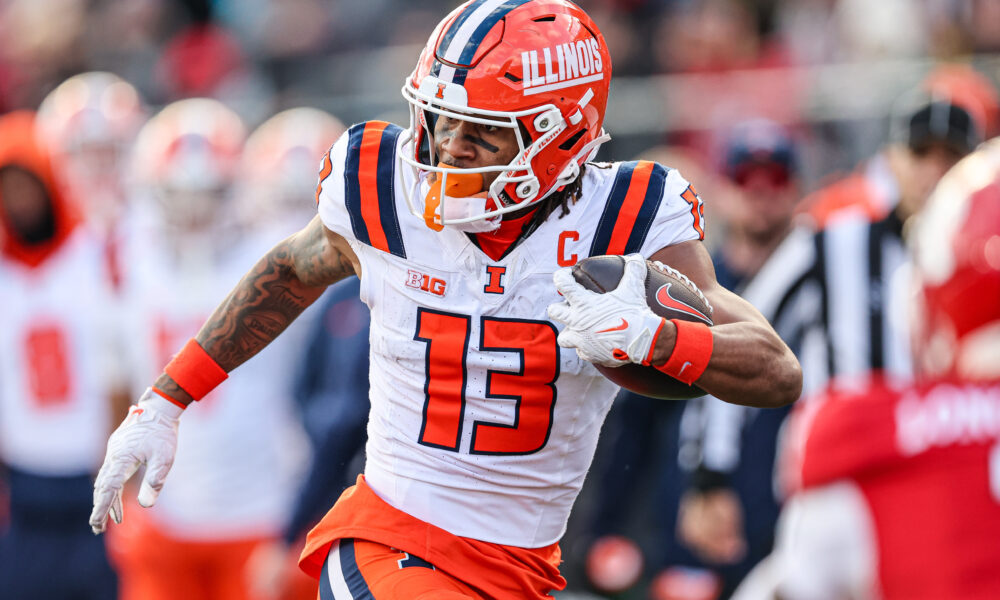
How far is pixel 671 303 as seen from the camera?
3.14 m

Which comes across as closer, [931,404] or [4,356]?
[931,404]

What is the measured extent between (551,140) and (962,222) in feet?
3.95

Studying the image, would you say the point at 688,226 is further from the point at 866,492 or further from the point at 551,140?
the point at 866,492

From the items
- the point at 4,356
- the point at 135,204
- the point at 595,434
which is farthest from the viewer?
the point at 135,204

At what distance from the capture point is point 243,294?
3.82 m

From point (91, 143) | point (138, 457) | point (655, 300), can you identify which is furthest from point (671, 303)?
point (91, 143)

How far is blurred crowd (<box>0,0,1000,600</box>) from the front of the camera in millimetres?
5898

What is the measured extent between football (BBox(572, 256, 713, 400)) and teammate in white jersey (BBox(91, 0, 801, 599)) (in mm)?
143

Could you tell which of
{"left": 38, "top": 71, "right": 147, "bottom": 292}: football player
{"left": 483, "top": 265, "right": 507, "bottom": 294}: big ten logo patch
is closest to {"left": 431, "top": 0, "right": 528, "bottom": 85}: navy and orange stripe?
{"left": 483, "top": 265, "right": 507, "bottom": 294}: big ten logo patch

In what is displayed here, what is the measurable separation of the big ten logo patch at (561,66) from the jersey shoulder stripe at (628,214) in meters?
0.27

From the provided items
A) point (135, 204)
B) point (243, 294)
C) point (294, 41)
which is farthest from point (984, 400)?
point (294, 41)

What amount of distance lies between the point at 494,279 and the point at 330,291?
9.99 feet

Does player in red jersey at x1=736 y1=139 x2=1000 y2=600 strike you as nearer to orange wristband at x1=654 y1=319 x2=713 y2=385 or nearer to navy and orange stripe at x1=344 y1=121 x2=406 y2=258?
orange wristband at x1=654 y1=319 x2=713 y2=385

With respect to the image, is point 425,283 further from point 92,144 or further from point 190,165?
point 92,144
